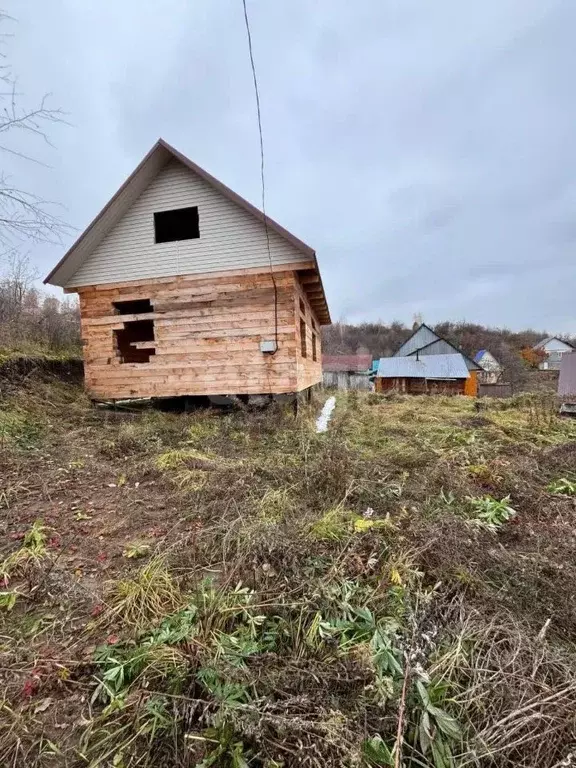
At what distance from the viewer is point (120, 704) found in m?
1.62

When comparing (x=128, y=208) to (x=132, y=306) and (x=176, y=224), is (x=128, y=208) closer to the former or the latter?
(x=176, y=224)

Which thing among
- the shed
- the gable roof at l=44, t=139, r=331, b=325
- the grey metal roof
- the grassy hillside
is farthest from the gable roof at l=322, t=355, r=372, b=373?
the grassy hillside

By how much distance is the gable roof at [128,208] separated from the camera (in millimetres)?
8125

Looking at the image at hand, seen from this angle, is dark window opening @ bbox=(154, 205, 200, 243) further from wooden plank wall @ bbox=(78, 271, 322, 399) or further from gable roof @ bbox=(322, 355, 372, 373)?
gable roof @ bbox=(322, 355, 372, 373)

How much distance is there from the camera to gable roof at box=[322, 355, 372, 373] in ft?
147

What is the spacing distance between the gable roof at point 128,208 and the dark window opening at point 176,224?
Answer: 0.81 m

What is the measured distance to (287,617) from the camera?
214 centimetres

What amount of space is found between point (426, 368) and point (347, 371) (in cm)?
1386

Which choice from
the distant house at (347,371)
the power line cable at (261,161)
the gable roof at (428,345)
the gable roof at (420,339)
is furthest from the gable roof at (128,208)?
the distant house at (347,371)

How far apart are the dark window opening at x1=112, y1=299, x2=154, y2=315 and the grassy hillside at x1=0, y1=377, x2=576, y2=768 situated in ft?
18.6

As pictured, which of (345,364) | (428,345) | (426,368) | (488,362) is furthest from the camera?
(488,362)

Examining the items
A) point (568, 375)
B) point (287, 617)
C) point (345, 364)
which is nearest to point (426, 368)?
point (568, 375)

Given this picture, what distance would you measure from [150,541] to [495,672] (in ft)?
8.77

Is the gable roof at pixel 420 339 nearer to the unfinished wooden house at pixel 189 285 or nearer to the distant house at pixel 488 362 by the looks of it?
the distant house at pixel 488 362
